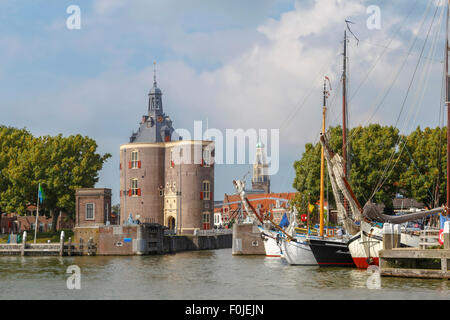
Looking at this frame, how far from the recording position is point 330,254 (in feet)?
166

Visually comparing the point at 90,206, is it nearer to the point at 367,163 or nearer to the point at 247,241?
the point at 247,241

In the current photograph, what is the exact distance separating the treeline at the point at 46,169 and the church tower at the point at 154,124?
12.0 meters

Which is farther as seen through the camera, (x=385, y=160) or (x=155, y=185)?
(x=155, y=185)

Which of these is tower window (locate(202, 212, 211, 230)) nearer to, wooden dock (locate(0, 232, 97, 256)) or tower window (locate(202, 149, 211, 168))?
tower window (locate(202, 149, 211, 168))

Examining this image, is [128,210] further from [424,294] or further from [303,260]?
[424,294]

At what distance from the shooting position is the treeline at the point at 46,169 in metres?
83.2

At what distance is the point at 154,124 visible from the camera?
10044 centimetres

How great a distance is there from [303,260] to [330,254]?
3.79 metres

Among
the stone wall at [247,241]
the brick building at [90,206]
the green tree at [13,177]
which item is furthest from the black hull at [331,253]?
the green tree at [13,177]

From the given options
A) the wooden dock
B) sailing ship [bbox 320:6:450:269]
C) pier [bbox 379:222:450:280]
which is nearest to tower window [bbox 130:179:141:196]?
the wooden dock

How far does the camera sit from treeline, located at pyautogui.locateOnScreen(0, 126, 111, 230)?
83.2 meters

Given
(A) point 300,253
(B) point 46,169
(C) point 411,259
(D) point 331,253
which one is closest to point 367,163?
(A) point 300,253
